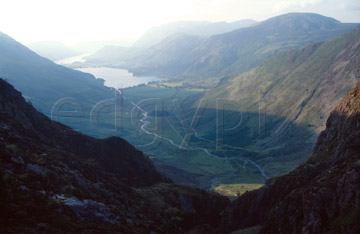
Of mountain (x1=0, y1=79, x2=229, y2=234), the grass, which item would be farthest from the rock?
the grass

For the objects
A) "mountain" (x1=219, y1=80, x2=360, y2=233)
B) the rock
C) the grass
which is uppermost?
the rock

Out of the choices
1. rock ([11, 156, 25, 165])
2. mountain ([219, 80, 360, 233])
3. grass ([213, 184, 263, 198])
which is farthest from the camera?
grass ([213, 184, 263, 198])

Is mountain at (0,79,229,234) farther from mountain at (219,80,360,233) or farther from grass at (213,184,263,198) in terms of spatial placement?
grass at (213,184,263,198)

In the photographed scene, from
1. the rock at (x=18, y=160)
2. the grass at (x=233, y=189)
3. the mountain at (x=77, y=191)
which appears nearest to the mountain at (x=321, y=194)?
the mountain at (x=77, y=191)

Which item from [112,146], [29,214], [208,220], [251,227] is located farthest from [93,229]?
[112,146]

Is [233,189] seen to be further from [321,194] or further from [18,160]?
[18,160]

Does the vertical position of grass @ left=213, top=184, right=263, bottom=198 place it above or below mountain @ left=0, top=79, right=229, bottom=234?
below

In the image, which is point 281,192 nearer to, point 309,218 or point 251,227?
point 251,227

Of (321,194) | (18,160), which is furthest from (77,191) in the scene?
(321,194)
